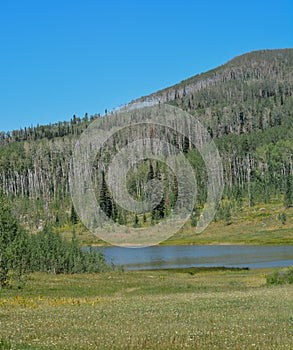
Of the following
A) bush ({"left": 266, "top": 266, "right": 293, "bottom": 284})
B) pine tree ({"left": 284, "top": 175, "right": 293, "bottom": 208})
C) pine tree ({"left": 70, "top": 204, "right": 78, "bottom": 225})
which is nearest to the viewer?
bush ({"left": 266, "top": 266, "right": 293, "bottom": 284})

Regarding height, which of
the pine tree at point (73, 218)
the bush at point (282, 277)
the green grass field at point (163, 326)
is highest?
the pine tree at point (73, 218)

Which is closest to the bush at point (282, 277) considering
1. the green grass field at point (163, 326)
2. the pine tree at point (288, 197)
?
the green grass field at point (163, 326)

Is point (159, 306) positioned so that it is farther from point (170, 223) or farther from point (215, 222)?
point (215, 222)

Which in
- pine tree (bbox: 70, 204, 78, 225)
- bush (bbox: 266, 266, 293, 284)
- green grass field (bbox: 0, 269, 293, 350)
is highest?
pine tree (bbox: 70, 204, 78, 225)

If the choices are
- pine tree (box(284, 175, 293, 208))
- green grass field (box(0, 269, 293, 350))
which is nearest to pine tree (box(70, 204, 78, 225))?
pine tree (box(284, 175, 293, 208))

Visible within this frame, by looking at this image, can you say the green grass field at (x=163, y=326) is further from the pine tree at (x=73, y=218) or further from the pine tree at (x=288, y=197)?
the pine tree at (x=73, y=218)

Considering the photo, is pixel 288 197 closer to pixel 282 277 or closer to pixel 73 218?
pixel 73 218

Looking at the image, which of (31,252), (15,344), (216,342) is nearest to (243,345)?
(216,342)

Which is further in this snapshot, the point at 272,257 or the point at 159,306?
the point at 272,257

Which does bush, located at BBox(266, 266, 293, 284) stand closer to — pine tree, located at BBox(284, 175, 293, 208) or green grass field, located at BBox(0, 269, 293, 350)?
green grass field, located at BBox(0, 269, 293, 350)

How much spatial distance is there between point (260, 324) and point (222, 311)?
5235mm

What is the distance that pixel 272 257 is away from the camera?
9394 cm

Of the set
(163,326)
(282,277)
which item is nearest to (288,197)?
(282,277)

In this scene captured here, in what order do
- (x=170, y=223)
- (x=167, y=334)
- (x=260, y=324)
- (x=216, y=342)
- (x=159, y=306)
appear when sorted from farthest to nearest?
(x=170, y=223)
(x=159, y=306)
(x=260, y=324)
(x=167, y=334)
(x=216, y=342)
